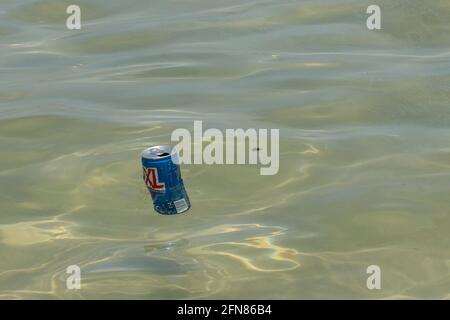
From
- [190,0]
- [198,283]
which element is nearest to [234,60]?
[190,0]

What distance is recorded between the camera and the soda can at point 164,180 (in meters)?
3.99

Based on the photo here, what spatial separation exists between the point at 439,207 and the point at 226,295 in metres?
1.17

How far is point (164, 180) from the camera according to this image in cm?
404

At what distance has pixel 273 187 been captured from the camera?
15.0ft

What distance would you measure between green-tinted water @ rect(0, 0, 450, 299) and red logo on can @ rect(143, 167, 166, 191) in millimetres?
221

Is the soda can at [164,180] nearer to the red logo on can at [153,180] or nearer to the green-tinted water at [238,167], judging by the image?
the red logo on can at [153,180]

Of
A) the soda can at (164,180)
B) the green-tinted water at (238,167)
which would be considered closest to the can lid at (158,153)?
the soda can at (164,180)

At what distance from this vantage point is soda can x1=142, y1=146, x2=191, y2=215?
3.99m

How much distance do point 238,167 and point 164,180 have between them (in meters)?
0.82

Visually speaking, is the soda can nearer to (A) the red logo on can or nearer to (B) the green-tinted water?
(A) the red logo on can

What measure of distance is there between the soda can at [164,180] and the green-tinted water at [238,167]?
11 centimetres

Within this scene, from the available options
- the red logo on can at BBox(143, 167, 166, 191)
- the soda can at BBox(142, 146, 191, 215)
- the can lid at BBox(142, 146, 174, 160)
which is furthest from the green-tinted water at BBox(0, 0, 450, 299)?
the can lid at BBox(142, 146, 174, 160)

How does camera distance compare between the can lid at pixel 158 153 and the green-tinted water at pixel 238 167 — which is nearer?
the green-tinted water at pixel 238 167

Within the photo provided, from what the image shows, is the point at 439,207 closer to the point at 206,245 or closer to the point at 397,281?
the point at 397,281
